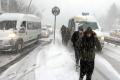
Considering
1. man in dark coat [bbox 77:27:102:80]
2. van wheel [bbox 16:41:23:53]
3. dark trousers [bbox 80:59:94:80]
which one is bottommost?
van wheel [bbox 16:41:23:53]

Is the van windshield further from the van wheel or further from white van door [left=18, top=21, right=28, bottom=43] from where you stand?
the van wheel

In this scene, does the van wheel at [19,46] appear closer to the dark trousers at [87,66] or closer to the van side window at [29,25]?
the van side window at [29,25]

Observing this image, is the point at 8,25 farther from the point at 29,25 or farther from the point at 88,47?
the point at 88,47

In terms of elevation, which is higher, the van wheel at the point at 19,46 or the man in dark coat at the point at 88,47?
the man in dark coat at the point at 88,47

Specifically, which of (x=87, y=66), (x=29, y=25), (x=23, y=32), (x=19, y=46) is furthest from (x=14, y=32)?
(x=87, y=66)

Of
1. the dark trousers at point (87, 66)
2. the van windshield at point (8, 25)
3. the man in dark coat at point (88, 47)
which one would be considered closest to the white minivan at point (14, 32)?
the van windshield at point (8, 25)

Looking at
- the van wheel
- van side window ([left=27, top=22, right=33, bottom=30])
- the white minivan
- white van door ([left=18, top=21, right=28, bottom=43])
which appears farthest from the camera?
van side window ([left=27, top=22, right=33, bottom=30])

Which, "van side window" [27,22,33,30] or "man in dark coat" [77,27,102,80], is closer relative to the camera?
"man in dark coat" [77,27,102,80]

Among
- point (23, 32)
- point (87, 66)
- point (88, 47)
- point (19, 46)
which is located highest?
point (88, 47)

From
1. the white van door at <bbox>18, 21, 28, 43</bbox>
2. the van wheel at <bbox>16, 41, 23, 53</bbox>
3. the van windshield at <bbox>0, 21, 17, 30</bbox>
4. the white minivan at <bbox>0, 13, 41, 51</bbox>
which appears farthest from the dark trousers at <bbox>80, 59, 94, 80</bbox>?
the van windshield at <bbox>0, 21, 17, 30</bbox>

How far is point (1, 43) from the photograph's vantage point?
18.8 metres

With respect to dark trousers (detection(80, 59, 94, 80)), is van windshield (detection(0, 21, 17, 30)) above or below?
above

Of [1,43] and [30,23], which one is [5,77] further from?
[30,23]

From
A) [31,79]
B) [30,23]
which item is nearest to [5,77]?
[31,79]
